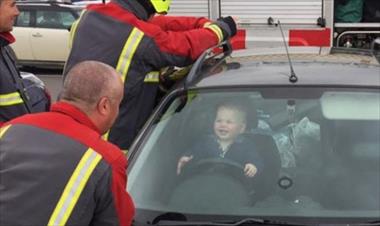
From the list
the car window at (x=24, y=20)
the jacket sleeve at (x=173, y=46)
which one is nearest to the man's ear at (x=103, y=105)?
the jacket sleeve at (x=173, y=46)

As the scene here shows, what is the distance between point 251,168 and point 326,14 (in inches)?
181

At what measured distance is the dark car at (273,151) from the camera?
8.36ft

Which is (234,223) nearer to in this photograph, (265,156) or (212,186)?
(212,186)

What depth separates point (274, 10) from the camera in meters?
7.16

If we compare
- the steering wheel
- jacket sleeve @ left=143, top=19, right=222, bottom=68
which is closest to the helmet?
jacket sleeve @ left=143, top=19, right=222, bottom=68

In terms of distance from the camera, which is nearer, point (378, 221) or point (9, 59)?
point (378, 221)

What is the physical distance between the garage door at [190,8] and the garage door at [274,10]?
21 cm

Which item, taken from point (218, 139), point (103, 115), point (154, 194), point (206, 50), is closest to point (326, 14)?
point (206, 50)

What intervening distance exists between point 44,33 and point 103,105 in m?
12.1

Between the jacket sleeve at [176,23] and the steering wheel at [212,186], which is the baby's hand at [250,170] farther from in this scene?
the jacket sleeve at [176,23]

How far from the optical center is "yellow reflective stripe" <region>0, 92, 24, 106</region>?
9.89 feet

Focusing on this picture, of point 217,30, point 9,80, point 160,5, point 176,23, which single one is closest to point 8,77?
point 9,80

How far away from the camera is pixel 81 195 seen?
179 centimetres

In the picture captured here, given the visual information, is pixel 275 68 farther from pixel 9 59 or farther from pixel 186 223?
pixel 9 59
